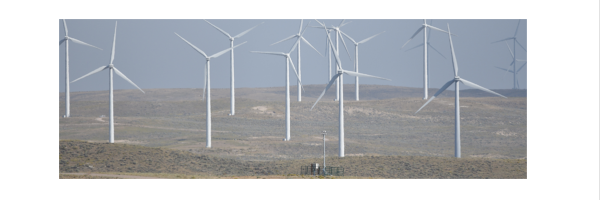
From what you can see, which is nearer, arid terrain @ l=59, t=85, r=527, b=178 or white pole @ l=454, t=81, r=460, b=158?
arid terrain @ l=59, t=85, r=527, b=178

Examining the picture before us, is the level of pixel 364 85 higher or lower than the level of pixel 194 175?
higher

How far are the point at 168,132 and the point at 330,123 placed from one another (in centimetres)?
2164

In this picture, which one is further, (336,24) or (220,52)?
(336,24)

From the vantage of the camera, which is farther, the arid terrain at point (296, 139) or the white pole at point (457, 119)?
the white pole at point (457, 119)

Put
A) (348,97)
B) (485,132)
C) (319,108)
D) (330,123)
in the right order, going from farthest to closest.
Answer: (348,97)
(319,108)
(330,123)
(485,132)

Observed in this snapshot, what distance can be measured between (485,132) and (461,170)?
25398 mm

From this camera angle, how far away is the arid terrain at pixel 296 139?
39438 millimetres

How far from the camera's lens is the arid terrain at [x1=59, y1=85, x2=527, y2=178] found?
39438 millimetres

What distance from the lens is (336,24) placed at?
66.8 metres

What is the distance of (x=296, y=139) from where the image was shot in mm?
58750

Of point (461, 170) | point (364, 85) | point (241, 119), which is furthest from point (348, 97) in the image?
point (461, 170)

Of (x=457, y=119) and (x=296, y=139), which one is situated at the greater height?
(x=457, y=119)

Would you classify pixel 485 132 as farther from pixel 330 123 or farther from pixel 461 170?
pixel 461 170

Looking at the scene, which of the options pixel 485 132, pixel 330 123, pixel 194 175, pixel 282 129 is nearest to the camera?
pixel 194 175
